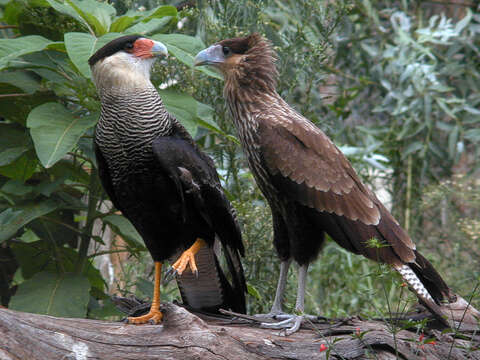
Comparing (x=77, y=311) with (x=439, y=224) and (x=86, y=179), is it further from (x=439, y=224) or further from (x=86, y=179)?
(x=439, y=224)

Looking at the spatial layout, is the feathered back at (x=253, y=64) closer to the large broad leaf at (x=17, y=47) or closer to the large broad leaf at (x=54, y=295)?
the large broad leaf at (x=17, y=47)

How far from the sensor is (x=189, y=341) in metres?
2.66

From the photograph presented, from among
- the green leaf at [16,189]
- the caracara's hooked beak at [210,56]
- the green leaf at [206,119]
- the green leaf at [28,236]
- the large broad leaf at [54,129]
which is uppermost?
the caracara's hooked beak at [210,56]

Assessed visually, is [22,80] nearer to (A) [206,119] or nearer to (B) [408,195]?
(A) [206,119]

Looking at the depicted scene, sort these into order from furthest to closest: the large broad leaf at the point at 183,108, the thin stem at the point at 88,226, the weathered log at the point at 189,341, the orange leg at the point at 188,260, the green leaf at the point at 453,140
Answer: the green leaf at the point at 453,140 < the thin stem at the point at 88,226 < the large broad leaf at the point at 183,108 < the orange leg at the point at 188,260 < the weathered log at the point at 189,341

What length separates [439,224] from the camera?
6500 millimetres

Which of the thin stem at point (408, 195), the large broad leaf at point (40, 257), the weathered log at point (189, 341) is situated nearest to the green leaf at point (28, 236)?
the large broad leaf at point (40, 257)

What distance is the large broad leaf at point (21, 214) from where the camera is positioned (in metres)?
3.32

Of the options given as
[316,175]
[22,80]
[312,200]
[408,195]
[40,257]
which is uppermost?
[22,80]

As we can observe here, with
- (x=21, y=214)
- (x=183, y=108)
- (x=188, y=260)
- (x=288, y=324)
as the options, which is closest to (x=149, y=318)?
(x=188, y=260)

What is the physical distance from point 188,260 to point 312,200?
69cm

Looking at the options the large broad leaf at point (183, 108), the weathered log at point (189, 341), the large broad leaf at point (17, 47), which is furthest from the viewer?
the large broad leaf at point (183, 108)

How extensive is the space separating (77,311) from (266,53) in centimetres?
170

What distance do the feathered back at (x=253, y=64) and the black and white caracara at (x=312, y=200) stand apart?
0.04 m
